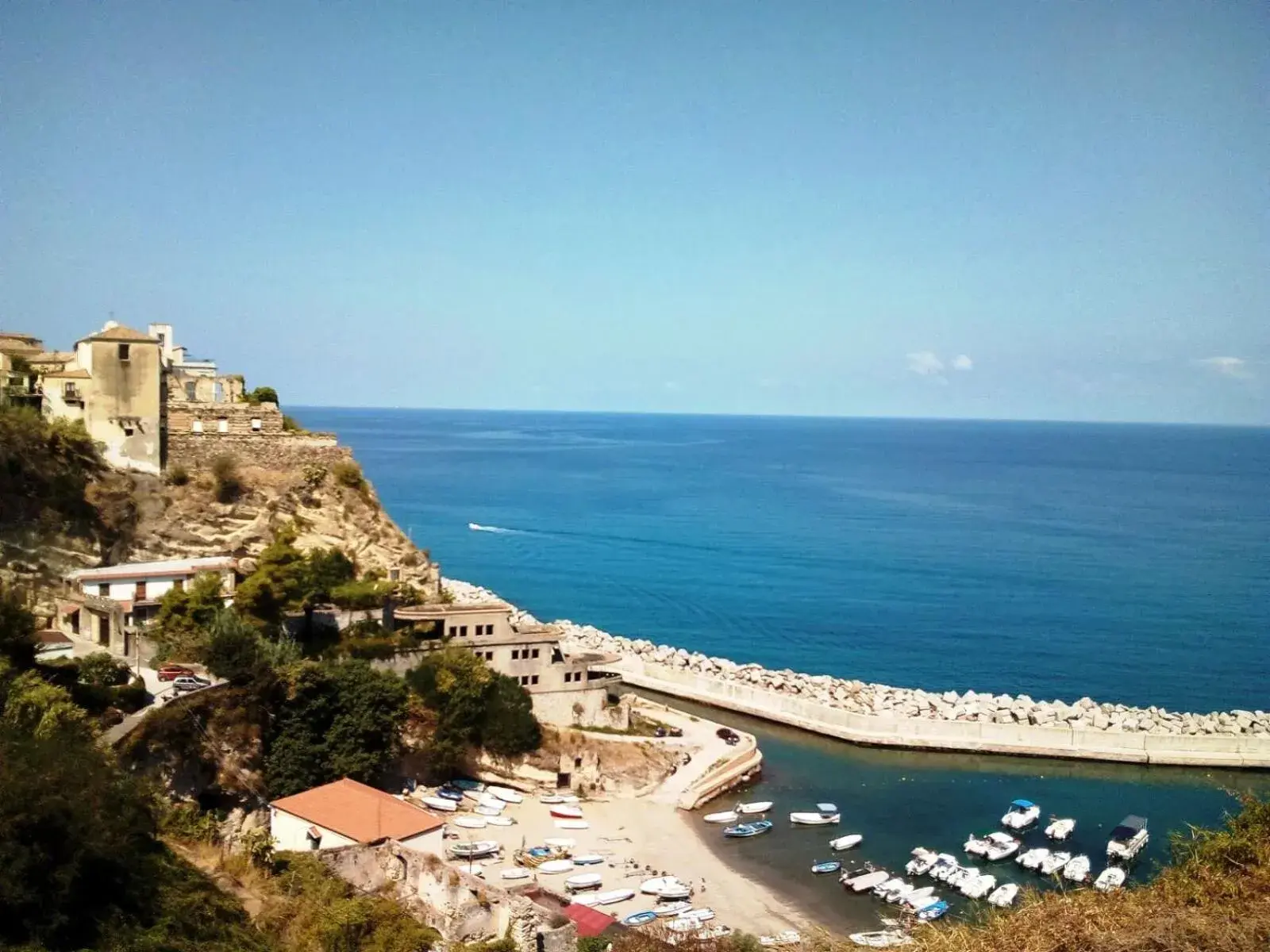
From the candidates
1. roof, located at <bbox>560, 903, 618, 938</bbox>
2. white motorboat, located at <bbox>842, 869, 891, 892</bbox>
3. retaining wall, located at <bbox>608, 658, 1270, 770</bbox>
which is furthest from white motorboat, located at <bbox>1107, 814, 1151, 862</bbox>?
roof, located at <bbox>560, 903, 618, 938</bbox>

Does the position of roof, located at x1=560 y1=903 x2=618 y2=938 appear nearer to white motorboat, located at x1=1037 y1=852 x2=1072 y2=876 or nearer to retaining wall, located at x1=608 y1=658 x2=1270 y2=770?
white motorboat, located at x1=1037 y1=852 x2=1072 y2=876

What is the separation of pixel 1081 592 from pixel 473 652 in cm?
4815

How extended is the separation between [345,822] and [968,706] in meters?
25.4

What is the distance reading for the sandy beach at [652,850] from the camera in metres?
22.6

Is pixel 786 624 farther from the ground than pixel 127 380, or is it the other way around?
pixel 127 380

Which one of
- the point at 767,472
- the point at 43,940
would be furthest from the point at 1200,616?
the point at 767,472

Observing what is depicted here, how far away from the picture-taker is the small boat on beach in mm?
27156

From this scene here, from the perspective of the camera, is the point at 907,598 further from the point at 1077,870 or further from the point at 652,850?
the point at 652,850

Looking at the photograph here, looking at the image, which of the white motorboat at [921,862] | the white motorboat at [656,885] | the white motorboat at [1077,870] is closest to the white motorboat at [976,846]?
the white motorboat at [921,862]

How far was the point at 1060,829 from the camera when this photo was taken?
2791cm

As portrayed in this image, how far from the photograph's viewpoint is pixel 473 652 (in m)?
30.4

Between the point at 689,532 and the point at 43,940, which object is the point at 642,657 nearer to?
the point at 43,940

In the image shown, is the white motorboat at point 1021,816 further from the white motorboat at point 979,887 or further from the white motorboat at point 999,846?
the white motorboat at point 979,887

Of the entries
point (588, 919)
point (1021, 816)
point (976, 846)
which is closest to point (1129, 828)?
point (1021, 816)
